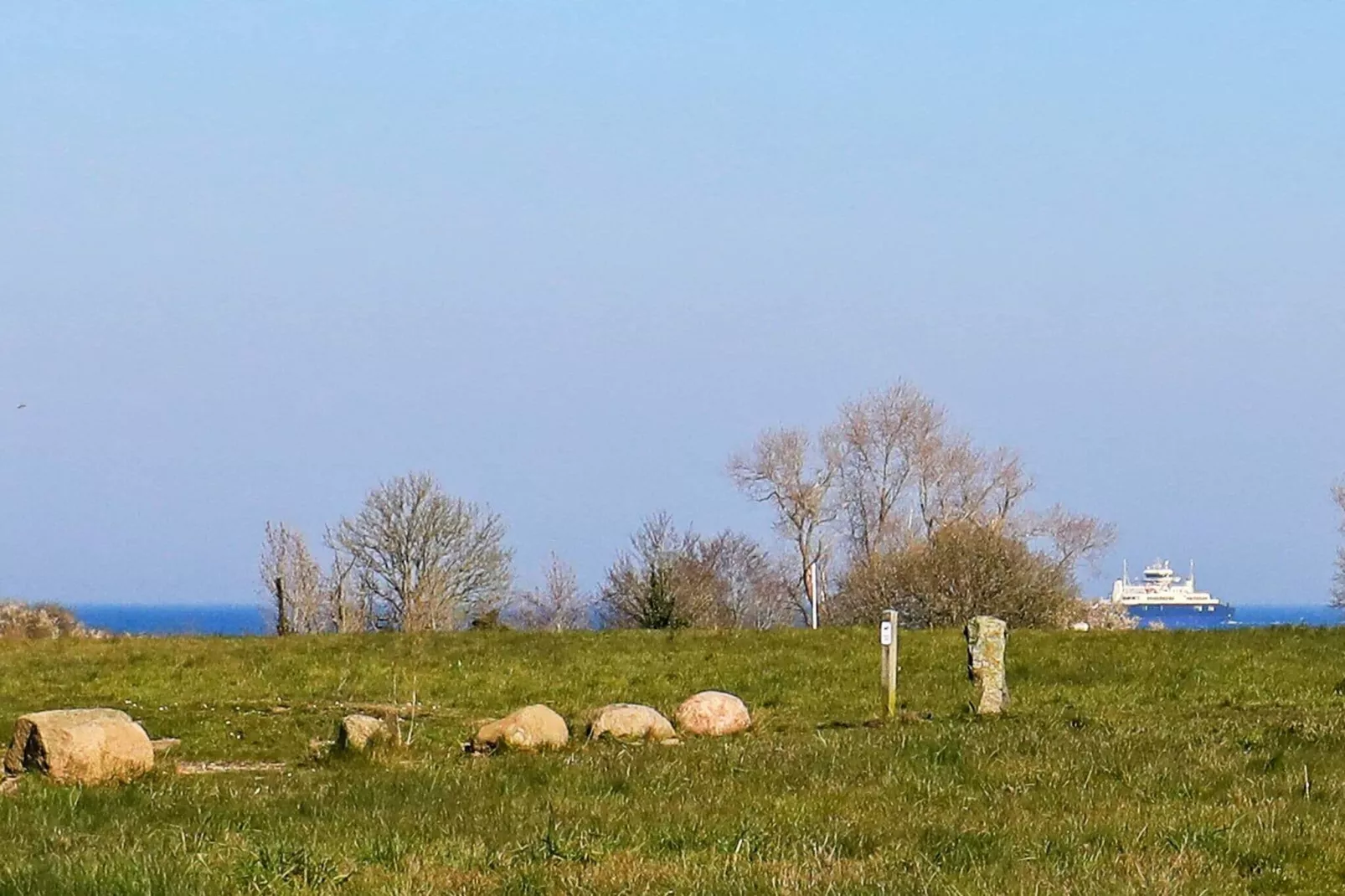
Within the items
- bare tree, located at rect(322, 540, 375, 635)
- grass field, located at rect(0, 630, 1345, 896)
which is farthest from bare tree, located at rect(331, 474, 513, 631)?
grass field, located at rect(0, 630, 1345, 896)

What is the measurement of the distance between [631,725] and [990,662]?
7.21 m

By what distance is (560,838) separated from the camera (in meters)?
9.87

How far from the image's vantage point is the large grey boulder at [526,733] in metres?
17.8

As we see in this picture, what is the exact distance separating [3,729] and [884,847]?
1647 cm

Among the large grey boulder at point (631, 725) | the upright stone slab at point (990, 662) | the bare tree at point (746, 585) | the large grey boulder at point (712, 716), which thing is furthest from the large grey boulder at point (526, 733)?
the bare tree at point (746, 585)

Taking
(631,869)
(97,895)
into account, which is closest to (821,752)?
(631,869)

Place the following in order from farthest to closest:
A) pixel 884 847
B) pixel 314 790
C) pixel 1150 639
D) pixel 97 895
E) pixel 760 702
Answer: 1. pixel 1150 639
2. pixel 760 702
3. pixel 314 790
4. pixel 884 847
5. pixel 97 895

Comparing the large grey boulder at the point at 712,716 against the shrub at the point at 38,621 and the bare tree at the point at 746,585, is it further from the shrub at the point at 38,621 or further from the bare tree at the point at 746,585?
the bare tree at the point at 746,585

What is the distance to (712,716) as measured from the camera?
20516 mm

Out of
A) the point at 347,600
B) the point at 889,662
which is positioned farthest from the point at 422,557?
the point at 889,662

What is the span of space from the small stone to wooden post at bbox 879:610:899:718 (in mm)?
7913

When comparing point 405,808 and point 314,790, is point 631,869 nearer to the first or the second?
point 405,808

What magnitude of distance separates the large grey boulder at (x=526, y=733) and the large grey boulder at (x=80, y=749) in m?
4.10

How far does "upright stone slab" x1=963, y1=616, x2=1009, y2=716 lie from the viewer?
2348cm
